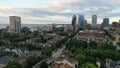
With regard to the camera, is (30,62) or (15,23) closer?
(30,62)

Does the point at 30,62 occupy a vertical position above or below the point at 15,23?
below

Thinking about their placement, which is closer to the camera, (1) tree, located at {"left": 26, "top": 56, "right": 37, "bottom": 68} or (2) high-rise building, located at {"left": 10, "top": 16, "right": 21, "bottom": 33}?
(1) tree, located at {"left": 26, "top": 56, "right": 37, "bottom": 68}

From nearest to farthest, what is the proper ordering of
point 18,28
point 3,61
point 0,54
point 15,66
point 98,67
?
point 15,66 → point 98,67 → point 3,61 → point 0,54 → point 18,28

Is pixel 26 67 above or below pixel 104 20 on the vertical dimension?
below

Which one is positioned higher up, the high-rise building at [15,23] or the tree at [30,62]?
the high-rise building at [15,23]

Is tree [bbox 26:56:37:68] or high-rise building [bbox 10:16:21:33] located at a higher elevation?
high-rise building [bbox 10:16:21:33]

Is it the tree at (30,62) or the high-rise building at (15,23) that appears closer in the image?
the tree at (30,62)

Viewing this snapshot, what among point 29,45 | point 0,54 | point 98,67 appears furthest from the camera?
point 29,45

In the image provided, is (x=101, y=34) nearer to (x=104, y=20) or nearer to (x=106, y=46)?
(x=106, y=46)

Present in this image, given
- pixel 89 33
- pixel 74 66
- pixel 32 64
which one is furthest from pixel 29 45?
pixel 89 33

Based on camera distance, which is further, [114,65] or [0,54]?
[0,54]
